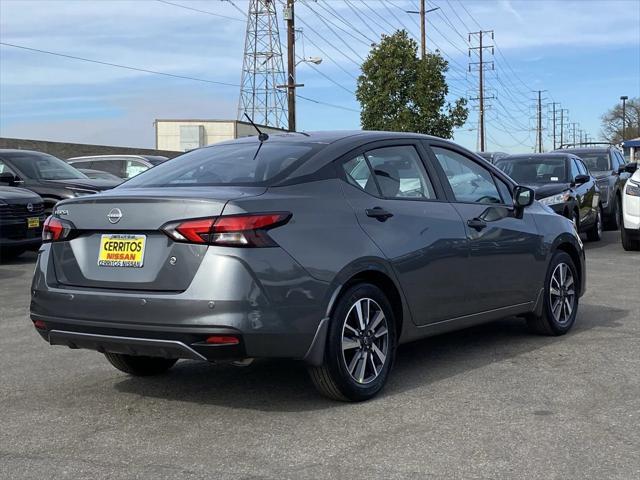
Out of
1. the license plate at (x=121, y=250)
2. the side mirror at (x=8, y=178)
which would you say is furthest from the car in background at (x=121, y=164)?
the license plate at (x=121, y=250)

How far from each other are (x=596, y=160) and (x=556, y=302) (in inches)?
476

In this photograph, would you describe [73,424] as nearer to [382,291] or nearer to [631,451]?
[382,291]

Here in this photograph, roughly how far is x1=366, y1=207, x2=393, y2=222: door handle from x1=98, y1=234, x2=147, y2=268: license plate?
4.47 ft

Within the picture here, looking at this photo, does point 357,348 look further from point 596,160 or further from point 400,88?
point 400,88

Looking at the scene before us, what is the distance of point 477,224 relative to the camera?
19.2 ft

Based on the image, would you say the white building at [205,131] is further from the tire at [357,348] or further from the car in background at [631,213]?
the tire at [357,348]

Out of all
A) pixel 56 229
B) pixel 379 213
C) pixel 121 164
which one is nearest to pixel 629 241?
pixel 379 213

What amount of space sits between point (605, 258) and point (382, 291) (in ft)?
28.6

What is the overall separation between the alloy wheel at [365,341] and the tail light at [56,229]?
5.45 ft

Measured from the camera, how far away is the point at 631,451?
156 inches

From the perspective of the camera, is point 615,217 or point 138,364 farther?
point 615,217

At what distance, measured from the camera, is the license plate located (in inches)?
175

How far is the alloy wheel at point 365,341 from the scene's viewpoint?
4.78 meters

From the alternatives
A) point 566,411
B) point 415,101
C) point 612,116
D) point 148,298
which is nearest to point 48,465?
point 148,298
